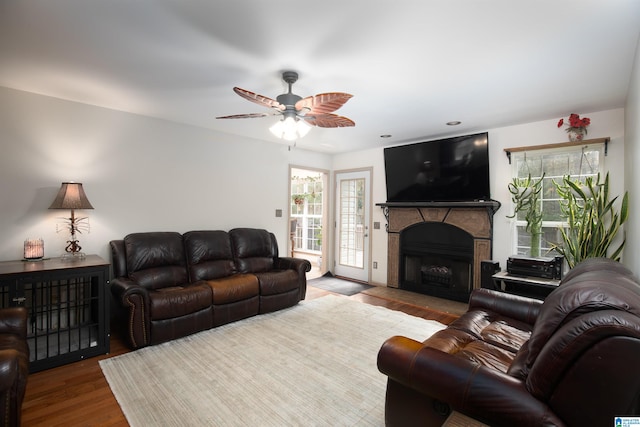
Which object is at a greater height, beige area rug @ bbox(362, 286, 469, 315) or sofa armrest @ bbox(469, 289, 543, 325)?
sofa armrest @ bbox(469, 289, 543, 325)

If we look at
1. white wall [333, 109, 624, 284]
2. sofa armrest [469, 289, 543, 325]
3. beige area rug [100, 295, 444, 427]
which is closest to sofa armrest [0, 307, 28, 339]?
beige area rug [100, 295, 444, 427]

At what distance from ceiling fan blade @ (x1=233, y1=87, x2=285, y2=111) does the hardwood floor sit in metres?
2.30

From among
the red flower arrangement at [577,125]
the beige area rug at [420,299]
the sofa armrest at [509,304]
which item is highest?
the red flower arrangement at [577,125]

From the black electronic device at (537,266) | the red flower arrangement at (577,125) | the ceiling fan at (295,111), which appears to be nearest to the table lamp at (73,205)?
the ceiling fan at (295,111)

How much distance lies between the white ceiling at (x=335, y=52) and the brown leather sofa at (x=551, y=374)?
162 cm

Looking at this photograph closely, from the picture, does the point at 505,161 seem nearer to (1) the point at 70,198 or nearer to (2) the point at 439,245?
(2) the point at 439,245

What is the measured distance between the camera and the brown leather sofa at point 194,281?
2893mm

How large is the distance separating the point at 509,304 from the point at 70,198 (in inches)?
167

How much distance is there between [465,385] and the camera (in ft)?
4.20

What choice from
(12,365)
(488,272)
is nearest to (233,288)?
(12,365)

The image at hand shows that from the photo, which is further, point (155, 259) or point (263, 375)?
point (155, 259)

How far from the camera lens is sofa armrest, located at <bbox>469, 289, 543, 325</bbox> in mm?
2355

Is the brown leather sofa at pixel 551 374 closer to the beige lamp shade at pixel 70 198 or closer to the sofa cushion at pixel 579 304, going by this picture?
the sofa cushion at pixel 579 304

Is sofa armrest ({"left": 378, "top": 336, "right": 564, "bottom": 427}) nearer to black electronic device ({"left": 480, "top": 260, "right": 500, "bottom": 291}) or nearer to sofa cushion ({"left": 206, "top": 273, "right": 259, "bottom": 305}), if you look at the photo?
sofa cushion ({"left": 206, "top": 273, "right": 259, "bottom": 305})
